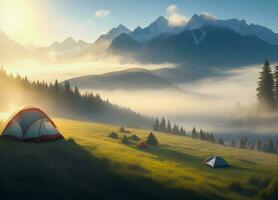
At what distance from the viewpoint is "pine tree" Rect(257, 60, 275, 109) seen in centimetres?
14600

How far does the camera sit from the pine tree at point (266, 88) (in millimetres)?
146000

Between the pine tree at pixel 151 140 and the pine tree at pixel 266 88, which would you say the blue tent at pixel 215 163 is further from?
the pine tree at pixel 266 88

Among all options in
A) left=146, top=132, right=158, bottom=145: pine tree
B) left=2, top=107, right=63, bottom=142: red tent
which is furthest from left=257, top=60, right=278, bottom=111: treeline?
left=2, top=107, right=63, bottom=142: red tent

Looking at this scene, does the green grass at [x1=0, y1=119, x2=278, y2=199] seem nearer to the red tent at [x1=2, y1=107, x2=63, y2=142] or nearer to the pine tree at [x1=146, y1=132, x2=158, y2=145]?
the red tent at [x1=2, y1=107, x2=63, y2=142]

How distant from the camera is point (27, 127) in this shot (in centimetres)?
5684

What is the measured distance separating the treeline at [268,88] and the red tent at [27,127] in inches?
4100

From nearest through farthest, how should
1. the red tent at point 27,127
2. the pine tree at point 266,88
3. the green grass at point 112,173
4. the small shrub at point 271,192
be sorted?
the green grass at point 112,173 < the small shrub at point 271,192 < the red tent at point 27,127 < the pine tree at point 266,88

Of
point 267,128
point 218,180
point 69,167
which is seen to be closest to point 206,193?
point 218,180

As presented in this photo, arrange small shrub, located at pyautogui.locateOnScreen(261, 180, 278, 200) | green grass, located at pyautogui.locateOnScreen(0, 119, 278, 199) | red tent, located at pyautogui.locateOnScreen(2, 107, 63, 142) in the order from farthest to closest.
Result: red tent, located at pyautogui.locateOnScreen(2, 107, 63, 142) → small shrub, located at pyautogui.locateOnScreen(261, 180, 278, 200) → green grass, located at pyautogui.locateOnScreen(0, 119, 278, 199)

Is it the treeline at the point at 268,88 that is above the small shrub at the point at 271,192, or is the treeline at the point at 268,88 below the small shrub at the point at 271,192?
above

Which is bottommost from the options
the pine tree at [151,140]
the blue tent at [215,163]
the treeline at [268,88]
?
the blue tent at [215,163]

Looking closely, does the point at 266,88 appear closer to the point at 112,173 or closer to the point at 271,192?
the point at 271,192

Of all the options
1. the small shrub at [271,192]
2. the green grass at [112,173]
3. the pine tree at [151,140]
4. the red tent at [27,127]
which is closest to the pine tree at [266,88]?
the pine tree at [151,140]

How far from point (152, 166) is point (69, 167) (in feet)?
39.0
